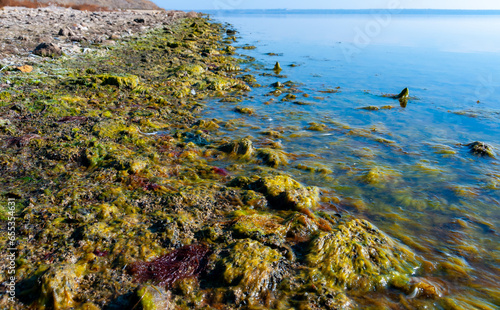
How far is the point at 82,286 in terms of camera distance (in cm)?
266

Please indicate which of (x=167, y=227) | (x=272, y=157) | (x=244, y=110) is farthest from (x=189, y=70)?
(x=167, y=227)

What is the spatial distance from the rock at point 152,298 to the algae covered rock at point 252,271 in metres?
0.60

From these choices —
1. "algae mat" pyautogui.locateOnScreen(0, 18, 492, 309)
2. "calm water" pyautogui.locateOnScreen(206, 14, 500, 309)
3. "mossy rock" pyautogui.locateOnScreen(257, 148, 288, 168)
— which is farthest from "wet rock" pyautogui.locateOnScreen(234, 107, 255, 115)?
"mossy rock" pyautogui.locateOnScreen(257, 148, 288, 168)

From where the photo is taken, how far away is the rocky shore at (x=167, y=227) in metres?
2.76

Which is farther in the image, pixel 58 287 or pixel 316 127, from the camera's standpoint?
pixel 316 127

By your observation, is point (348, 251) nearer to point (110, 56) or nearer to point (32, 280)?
point (32, 280)

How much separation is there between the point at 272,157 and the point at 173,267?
3.21 m

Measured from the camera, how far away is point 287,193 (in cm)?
438

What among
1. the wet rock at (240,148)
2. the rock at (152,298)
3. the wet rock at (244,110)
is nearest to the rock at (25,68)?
the wet rock at (244,110)

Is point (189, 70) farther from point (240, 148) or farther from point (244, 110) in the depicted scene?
point (240, 148)

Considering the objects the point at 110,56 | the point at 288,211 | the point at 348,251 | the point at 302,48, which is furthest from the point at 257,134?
the point at 302,48

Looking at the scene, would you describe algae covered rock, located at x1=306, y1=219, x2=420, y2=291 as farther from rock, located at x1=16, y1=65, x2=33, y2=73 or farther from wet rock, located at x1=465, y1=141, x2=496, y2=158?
rock, located at x1=16, y1=65, x2=33, y2=73

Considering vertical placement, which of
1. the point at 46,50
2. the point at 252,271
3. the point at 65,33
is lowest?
the point at 252,271

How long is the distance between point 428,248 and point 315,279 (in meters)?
1.84
